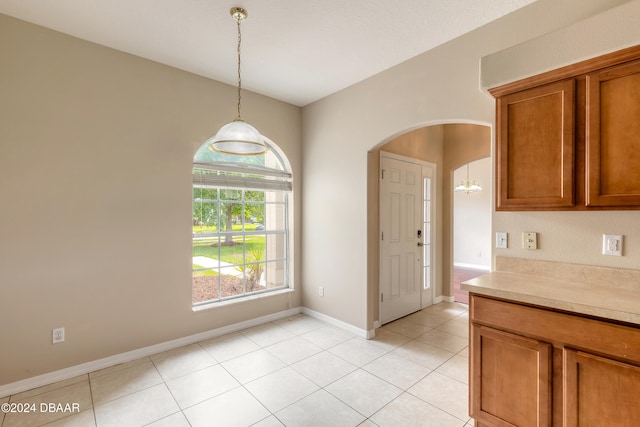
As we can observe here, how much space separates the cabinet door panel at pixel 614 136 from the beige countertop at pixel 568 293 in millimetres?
530

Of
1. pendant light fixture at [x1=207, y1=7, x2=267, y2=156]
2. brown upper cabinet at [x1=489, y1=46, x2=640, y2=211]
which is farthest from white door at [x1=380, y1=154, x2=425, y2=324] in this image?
pendant light fixture at [x1=207, y1=7, x2=267, y2=156]

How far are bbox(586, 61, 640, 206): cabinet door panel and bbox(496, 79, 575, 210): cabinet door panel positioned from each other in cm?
9

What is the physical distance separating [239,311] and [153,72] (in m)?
2.91

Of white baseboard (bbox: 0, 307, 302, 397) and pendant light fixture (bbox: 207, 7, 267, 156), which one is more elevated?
pendant light fixture (bbox: 207, 7, 267, 156)

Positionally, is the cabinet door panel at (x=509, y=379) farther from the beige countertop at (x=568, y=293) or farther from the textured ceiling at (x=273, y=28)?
the textured ceiling at (x=273, y=28)

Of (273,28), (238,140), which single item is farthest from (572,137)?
(273,28)

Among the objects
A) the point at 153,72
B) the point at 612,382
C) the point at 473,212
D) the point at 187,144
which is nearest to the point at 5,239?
the point at 187,144

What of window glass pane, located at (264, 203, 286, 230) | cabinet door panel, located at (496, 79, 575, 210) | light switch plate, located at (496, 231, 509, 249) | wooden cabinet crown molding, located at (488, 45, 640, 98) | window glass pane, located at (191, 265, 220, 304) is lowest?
window glass pane, located at (191, 265, 220, 304)

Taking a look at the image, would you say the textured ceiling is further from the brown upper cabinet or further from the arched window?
the arched window

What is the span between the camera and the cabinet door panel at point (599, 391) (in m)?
1.31

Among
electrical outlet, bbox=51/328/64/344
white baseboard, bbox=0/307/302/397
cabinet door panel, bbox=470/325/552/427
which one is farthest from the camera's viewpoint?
electrical outlet, bbox=51/328/64/344

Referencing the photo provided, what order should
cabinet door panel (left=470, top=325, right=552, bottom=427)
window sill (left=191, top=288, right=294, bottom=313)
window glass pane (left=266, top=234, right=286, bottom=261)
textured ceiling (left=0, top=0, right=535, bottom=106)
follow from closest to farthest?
cabinet door panel (left=470, top=325, right=552, bottom=427), textured ceiling (left=0, top=0, right=535, bottom=106), window sill (left=191, top=288, right=294, bottom=313), window glass pane (left=266, top=234, right=286, bottom=261)

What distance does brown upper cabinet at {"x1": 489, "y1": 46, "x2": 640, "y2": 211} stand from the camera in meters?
1.59

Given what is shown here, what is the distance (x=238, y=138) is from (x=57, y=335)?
243cm
